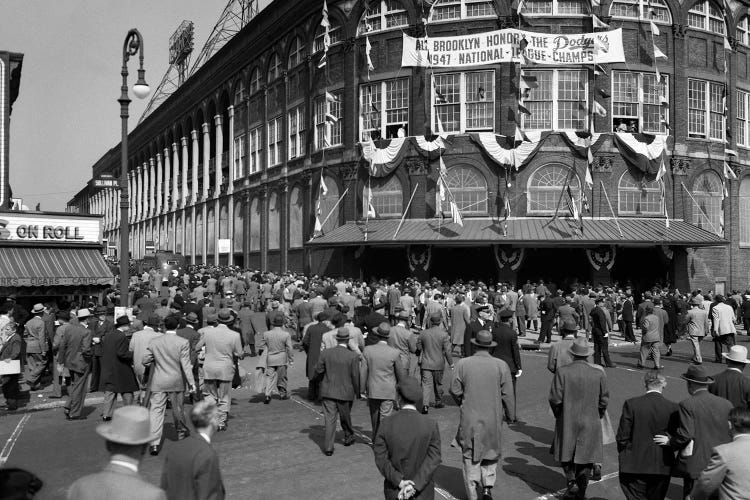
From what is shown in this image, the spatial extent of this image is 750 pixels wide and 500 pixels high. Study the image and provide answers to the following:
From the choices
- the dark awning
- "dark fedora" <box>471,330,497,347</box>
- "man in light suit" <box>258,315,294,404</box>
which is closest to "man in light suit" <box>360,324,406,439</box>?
"dark fedora" <box>471,330,497,347</box>

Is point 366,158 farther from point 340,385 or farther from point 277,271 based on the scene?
point 340,385

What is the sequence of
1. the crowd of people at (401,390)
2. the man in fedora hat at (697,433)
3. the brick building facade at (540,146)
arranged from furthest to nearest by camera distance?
the brick building facade at (540,146) < the man in fedora hat at (697,433) < the crowd of people at (401,390)

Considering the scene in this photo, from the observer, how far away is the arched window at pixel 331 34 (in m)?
36.9

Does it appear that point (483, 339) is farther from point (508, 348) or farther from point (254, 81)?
point (254, 81)

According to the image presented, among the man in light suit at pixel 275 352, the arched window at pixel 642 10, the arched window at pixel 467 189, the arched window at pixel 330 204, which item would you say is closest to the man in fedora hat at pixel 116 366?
the man in light suit at pixel 275 352

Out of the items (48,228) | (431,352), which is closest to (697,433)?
(431,352)

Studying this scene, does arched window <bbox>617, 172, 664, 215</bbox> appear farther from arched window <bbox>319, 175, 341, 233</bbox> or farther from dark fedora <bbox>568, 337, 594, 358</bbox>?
dark fedora <bbox>568, 337, 594, 358</bbox>

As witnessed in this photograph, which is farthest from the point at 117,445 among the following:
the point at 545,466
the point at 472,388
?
the point at 545,466

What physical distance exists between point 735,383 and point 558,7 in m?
27.3

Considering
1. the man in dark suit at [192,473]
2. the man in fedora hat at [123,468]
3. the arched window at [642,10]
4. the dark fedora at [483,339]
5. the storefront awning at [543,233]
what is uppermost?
the arched window at [642,10]

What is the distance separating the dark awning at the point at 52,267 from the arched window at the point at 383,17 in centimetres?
1889

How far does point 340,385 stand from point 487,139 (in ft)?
76.4

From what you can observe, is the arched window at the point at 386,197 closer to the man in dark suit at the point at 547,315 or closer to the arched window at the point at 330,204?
the arched window at the point at 330,204

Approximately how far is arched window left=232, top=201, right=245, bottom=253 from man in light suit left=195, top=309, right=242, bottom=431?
40607mm
